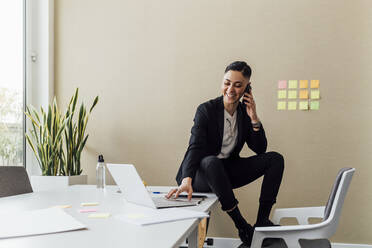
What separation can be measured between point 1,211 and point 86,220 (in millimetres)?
329

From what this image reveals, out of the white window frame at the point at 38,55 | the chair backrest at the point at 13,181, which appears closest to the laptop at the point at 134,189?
the chair backrest at the point at 13,181

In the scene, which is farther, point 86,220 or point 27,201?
point 27,201

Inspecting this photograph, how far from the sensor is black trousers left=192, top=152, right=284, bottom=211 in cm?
184

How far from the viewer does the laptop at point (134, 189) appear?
1.32 m

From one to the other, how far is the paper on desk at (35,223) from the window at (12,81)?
214 centimetres

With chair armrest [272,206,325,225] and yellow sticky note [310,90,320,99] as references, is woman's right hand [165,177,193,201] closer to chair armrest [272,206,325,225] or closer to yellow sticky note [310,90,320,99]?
chair armrest [272,206,325,225]

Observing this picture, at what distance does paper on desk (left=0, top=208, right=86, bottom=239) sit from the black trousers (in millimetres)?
857

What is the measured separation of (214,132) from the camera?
228 centimetres

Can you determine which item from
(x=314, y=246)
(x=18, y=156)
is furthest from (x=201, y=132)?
(x=18, y=156)

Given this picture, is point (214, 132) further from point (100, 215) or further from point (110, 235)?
point (110, 235)

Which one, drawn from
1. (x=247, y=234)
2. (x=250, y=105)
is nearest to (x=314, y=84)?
(x=250, y=105)

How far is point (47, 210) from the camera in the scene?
47.1 inches

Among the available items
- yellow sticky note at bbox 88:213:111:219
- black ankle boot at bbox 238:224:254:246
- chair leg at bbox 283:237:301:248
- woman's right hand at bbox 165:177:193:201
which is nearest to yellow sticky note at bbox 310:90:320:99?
black ankle boot at bbox 238:224:254:246

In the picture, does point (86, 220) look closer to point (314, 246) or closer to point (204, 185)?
point (314, 246)
